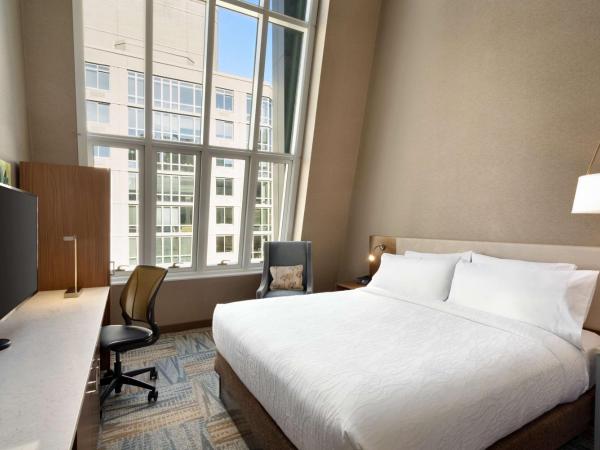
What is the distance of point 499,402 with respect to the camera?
142 cm

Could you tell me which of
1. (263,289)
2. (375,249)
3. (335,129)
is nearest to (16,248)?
(263,289)

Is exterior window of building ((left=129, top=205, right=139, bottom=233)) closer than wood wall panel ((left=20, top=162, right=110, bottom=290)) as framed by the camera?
No

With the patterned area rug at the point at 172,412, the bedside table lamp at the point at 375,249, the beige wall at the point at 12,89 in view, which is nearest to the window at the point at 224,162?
the beige wall at the point at 12,89

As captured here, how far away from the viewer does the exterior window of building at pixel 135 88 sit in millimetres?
3266

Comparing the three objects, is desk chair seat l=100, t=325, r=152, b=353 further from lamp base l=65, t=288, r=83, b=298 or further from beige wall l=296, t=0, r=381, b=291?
beige wall l=296, t=0, r=381, b=291

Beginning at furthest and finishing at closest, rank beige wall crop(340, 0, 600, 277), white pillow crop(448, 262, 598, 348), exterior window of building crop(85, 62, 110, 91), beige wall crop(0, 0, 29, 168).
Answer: exterior window of building crop(85, 62, 110, 91)
beige wall crop(340, 0, 600, 277)
beige wall crop(0, 0, 29, 168)
white pillow crop(448, 262, 598, 348)

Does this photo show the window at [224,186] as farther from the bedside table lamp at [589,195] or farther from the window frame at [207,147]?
the bedside table lamp at [589,195]

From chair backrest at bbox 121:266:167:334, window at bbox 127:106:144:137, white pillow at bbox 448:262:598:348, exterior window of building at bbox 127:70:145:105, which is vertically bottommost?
chair backrest at bbox 121:266:167:334

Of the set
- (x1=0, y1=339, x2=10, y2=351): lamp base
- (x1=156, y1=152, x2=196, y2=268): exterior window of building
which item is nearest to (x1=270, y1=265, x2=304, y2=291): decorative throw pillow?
(x1=156, y1=152, x2=196, y2=268): exterior window of building

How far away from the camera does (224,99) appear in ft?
12.3

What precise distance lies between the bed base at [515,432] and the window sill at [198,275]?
1715 millimetres

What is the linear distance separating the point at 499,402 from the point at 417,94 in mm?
3133

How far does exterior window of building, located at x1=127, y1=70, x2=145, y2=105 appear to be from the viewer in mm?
3266

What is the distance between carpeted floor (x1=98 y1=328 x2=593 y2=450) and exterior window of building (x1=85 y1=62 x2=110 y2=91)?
2.57 m
